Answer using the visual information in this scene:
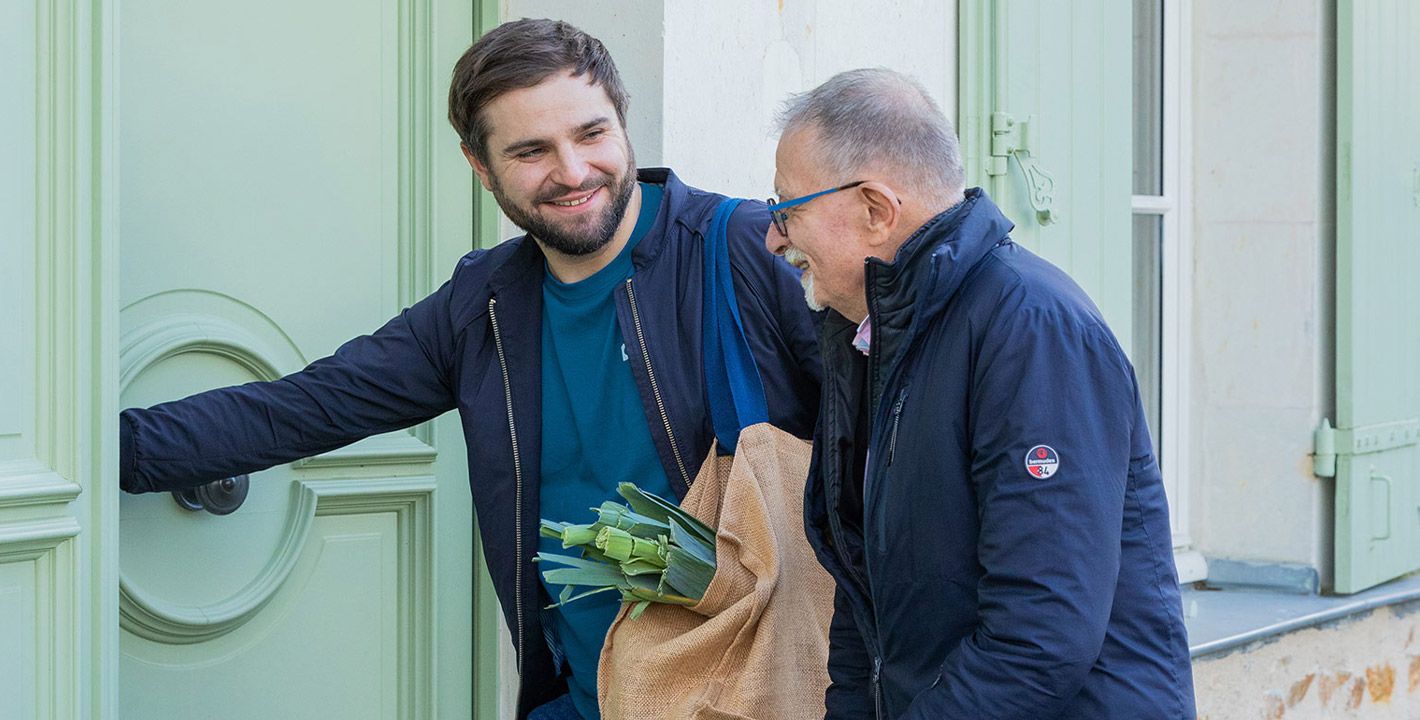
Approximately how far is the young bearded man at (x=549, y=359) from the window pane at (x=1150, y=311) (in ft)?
8.87

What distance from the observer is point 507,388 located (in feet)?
7.97

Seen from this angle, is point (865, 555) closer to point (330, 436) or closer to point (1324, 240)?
point (330, 436)

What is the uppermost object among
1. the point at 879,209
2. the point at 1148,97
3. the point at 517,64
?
the point at 1148,97

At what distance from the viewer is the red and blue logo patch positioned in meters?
1.69

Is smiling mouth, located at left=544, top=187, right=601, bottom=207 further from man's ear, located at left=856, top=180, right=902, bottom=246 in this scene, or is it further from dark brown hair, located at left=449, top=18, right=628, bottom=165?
man's ear, located at left=856, top=180, right=902, bottom=246

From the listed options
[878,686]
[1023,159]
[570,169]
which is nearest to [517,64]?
[570,169]

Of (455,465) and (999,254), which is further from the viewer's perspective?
(455,465)

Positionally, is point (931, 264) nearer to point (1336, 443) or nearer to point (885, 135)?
point (885, 135)

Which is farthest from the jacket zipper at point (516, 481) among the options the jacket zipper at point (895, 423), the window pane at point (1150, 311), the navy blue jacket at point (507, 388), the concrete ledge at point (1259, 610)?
the window pane at point (1150, 311)

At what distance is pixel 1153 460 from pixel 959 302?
1.00ft

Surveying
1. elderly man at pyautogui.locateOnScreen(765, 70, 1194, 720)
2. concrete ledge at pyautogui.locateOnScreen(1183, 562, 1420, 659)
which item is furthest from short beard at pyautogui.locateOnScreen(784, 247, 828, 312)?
concrete ledge at pyautogui.locateOnScreen(1183, 562, 1420, 659)

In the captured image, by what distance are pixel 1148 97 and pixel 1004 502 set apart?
342 cm

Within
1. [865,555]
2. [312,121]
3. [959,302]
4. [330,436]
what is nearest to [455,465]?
[330,436]

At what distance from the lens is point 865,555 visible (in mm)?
1968
